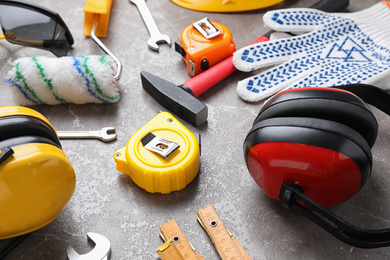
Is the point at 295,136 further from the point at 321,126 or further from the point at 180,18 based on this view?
the point at 180,18

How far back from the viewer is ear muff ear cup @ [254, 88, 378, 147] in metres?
0.70

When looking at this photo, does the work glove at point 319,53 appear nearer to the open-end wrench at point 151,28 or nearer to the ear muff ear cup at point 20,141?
the open-end wrench at point 151,28

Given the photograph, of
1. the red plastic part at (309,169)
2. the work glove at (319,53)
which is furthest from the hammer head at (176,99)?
the red plastic part at (309,169)

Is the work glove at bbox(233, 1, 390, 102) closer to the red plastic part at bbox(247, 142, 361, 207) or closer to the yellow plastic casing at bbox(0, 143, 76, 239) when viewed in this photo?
the red plastic part at bbox(247, 142, 361, 207)

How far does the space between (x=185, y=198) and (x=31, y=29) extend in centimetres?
63

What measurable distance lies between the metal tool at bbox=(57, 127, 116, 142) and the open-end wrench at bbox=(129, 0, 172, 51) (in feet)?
1.01

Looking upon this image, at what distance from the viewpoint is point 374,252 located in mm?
764

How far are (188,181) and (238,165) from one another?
12cm

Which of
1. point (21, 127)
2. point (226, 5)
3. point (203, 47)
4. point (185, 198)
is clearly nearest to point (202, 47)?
point (203, 47)

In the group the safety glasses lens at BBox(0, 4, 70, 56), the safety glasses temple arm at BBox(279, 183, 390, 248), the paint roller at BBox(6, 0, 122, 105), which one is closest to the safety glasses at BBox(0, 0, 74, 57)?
the safety glasses lens at BBox(0, 4, 70, 56)

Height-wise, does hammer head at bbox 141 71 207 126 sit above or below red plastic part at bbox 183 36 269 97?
below

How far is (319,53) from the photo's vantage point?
107cm

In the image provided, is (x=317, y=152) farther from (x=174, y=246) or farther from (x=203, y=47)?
(x=203, y=47)

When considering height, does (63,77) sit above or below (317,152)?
below
